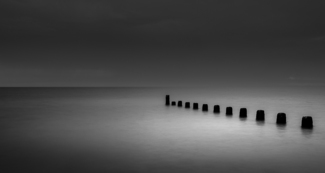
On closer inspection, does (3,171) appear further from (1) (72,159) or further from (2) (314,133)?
(2) (314,133)

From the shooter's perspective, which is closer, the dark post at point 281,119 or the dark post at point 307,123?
the dark post at point 307,123

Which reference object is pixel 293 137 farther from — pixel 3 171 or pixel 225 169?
pixel 3 171

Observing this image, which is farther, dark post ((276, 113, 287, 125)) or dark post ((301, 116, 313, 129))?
dark post ((276, 113, 287, 125))

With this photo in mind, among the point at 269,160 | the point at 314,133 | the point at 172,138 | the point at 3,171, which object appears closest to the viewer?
the point at 3,171

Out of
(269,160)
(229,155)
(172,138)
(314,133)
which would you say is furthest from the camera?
(314,133)

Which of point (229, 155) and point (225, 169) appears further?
point (229, 155)

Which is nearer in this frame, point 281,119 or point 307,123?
point 307,123

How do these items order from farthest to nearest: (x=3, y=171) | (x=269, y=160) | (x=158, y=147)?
1. (x=158, y=147)
2. (x=269, y=160)
3. (x=3, y=171)

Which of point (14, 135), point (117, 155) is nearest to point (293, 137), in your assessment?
point (117, 155)

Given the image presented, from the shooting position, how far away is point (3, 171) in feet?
21.8

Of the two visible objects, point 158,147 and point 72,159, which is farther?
point 158,147

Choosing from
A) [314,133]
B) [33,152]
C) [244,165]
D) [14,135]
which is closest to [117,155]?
[33,152]

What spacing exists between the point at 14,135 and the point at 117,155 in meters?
5.59

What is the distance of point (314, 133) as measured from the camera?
11578mm
